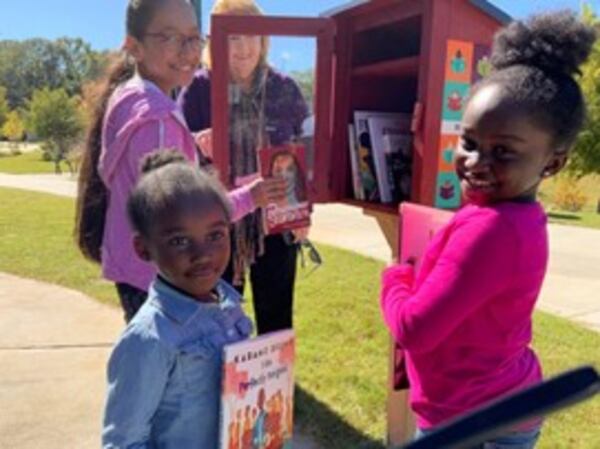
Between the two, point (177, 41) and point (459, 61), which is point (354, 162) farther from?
point (177, 41)

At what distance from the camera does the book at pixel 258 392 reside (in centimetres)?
153

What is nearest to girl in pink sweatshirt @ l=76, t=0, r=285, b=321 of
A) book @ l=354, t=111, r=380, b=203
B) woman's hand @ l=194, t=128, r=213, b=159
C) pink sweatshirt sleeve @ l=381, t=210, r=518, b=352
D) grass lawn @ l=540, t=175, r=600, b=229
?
woman's hand @ l=194, t=128, r=213, b=159

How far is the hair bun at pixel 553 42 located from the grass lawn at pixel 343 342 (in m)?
0.66

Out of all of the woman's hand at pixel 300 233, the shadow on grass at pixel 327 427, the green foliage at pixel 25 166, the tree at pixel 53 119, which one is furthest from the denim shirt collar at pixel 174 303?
the tree at pixel 53 119

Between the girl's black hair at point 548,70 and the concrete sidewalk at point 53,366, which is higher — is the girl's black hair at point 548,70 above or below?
above

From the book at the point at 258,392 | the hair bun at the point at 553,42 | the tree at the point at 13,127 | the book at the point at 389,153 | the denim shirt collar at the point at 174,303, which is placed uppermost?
the hair bun at the point at 553,42

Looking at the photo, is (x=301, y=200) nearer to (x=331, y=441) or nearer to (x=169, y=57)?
(x=169, y=57)

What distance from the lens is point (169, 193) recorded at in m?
1.54

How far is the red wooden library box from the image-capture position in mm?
2354

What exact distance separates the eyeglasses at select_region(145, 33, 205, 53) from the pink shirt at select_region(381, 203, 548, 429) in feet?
3.28

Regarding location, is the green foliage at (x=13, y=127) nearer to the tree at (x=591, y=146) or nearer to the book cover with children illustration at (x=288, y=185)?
the tree at (x=591, y=146)

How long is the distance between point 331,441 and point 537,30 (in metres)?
2.19

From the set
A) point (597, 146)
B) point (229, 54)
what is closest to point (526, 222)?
point (229, 54)

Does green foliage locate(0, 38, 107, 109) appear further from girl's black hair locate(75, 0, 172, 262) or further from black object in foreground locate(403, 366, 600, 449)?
black object in foreground locate(403, 366, 600, 449)
